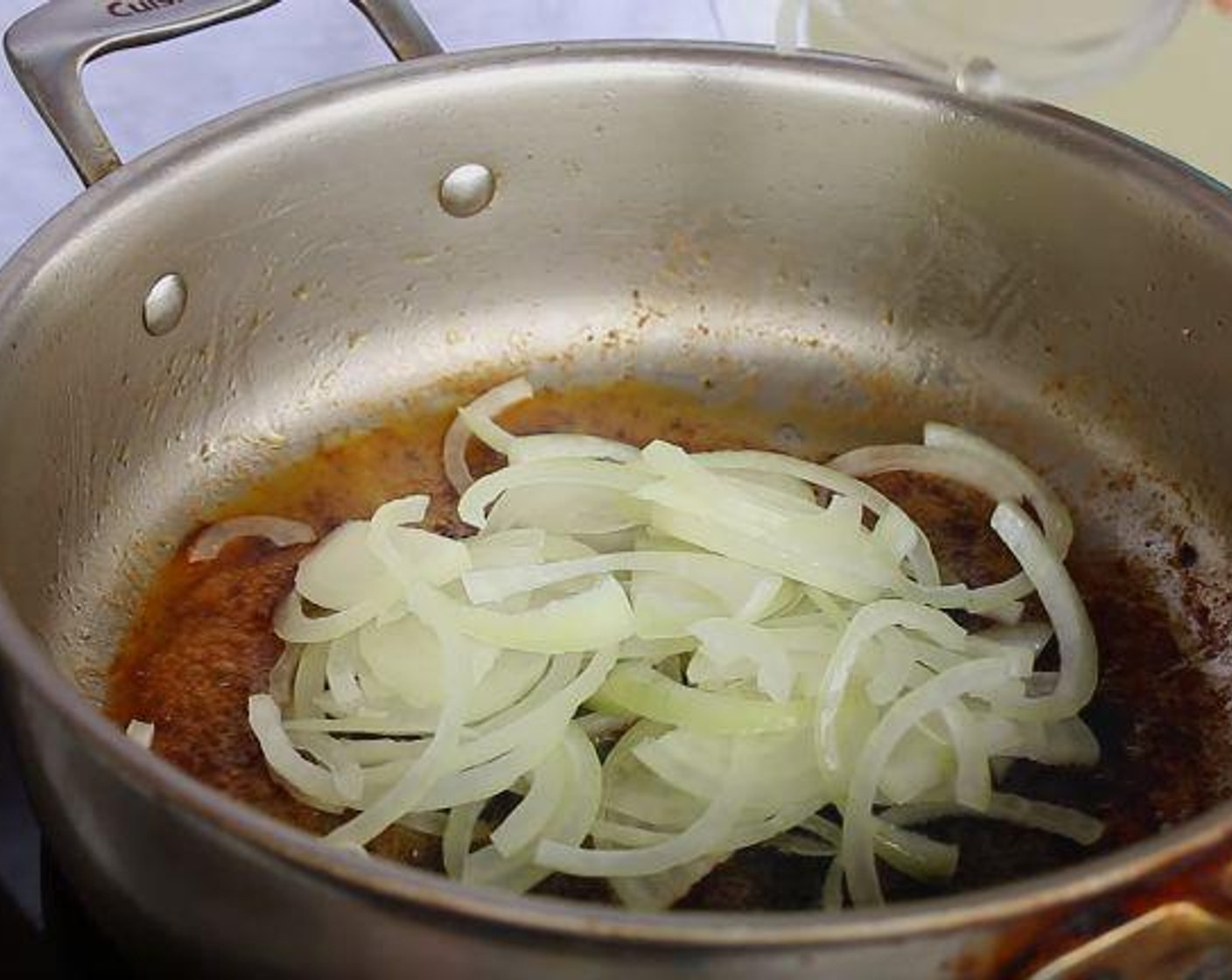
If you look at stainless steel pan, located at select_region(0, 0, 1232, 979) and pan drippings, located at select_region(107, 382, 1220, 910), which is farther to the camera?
stainless steel pan, located at select_region(0, 0, 1232, 979)

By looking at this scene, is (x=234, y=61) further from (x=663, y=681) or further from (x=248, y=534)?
(x=663, y=681)

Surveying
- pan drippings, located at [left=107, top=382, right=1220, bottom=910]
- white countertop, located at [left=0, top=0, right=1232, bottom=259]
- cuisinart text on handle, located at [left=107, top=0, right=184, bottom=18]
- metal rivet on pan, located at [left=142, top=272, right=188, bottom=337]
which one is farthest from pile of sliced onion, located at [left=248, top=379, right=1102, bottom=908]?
white countertop, located at [left=0, top=0, right=1232, bottom=259]

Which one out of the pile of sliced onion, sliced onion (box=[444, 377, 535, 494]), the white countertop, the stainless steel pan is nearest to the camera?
the pile of sliced onion

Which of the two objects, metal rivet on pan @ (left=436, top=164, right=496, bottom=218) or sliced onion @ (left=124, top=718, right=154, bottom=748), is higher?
metal rivet on pan @ (left=436, top=164, right=496, bottom=218)

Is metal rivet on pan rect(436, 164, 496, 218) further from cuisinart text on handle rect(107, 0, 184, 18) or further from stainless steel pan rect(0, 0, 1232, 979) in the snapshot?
cuisinart text on handle rect(107, 0, 184, 18)

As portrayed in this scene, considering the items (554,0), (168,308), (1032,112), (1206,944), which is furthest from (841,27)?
(1206,944)

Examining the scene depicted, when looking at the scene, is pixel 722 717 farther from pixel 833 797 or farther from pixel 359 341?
pixel 359 341

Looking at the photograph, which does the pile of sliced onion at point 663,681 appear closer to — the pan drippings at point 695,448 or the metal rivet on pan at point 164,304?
the pan drippings at point 695,448
